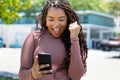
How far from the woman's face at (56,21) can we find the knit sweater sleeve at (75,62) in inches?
5.8

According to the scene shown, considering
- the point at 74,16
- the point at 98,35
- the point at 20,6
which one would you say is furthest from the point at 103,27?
the point at 74,16

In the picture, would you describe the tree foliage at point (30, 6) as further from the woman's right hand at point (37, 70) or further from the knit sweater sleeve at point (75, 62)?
the woman's right hand at point (37, 70)

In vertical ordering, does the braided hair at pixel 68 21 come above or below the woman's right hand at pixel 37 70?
above

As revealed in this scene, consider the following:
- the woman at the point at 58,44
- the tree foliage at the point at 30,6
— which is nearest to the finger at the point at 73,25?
the woman at the point at 58,44

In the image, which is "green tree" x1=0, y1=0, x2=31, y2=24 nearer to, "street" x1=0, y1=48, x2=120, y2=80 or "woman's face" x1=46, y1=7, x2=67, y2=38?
"street" x1=0, y1=48, x2=120, y2=80

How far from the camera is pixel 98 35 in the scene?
5175cm

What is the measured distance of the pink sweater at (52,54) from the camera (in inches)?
103

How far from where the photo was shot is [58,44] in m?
2.75

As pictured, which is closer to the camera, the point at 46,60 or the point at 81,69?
the point at 46,60

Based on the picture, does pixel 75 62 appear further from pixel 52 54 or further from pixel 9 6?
pixel 9 6

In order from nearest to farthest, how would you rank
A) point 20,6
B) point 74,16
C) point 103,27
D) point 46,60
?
1. point 46,60
2. point 74,16
3. point 20,6
4. point 103,27

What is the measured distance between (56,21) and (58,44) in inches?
7.0

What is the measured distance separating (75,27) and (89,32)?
44.0 metres

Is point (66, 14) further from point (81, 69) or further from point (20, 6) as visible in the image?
point (20, 6)
